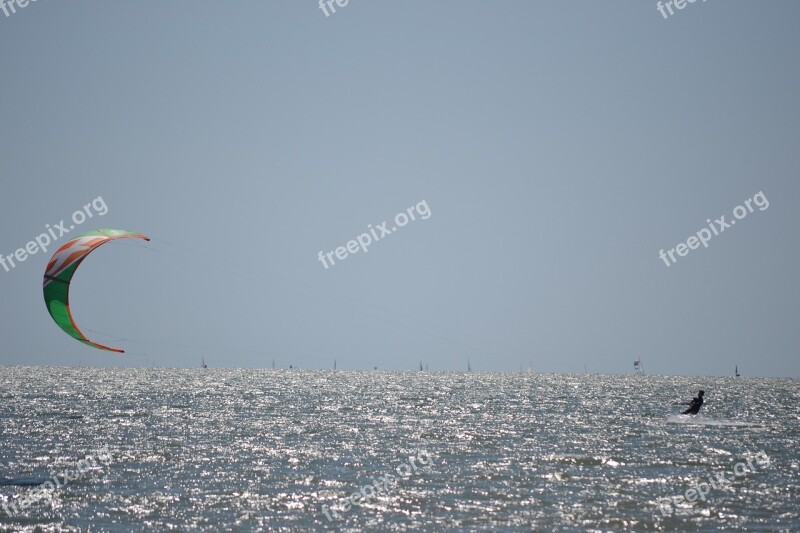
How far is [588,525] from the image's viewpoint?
68.1ft

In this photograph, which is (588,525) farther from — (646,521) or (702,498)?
(702,498)

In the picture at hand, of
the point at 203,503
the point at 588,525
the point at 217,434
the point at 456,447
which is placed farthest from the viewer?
the point at 217,434

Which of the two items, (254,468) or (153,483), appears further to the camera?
(254,468)

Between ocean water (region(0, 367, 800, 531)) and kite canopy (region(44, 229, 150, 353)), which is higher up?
kite canopy (region(44, 229, 150, 353))

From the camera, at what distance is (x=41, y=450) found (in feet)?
107

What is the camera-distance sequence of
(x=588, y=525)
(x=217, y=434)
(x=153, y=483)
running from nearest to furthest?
(x=588, y=525) → (x=153, y=483) → (x=217, y=434)

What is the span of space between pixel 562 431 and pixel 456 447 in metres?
9.69

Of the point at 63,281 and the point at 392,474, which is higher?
the point at 63,281

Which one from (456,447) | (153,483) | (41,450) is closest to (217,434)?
(41,450)

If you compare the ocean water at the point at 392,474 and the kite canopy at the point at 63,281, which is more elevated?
the kite canopy at the point at 63,281

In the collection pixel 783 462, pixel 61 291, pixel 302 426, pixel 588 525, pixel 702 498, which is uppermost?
pixel 61 291

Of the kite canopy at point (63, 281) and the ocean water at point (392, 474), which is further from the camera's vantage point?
the kite canopy at point (63, 281)

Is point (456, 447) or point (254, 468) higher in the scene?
point (254, 468)

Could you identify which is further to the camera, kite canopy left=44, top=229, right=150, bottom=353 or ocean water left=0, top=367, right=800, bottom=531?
kite canopy left=44, top=229, right=150, bottom=353
